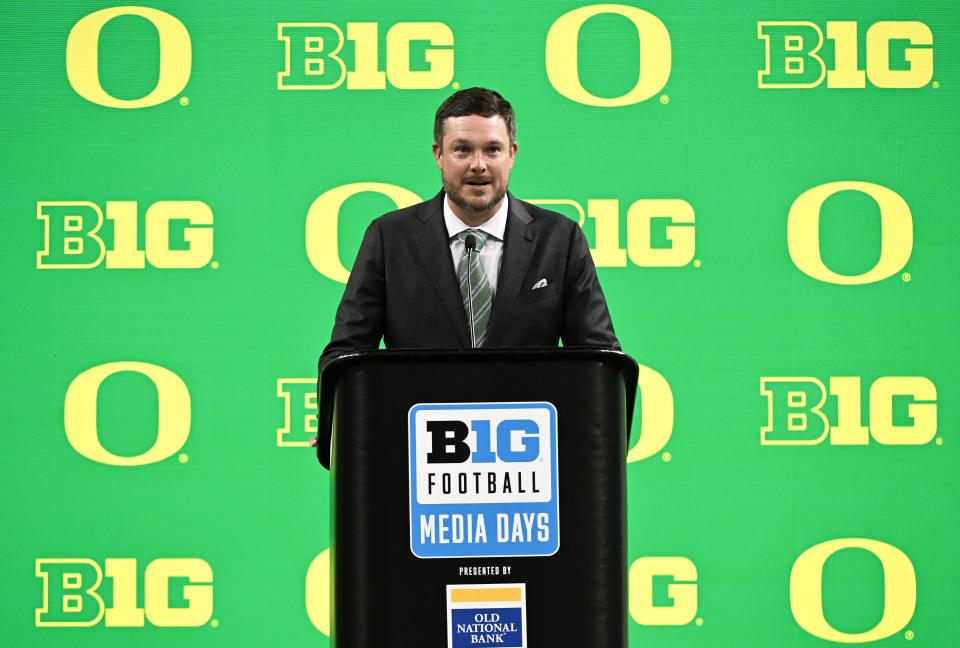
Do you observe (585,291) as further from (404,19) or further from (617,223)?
(404,19)

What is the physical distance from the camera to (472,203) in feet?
6.97

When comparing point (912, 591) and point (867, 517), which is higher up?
point (867, 517)

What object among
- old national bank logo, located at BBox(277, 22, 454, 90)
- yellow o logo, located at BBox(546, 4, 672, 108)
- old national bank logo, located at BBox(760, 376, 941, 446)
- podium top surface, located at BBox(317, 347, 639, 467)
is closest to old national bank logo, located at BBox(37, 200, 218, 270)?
old national bank logo, located at BBox(277, 22, 454, 90)

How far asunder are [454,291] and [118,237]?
4.93ft

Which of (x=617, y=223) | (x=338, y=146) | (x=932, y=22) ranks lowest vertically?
(x=617, y=223)

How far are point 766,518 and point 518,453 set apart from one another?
183 cm

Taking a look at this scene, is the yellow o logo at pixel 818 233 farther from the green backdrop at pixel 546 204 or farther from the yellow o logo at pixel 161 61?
the yellow o logo at pixel 161 61

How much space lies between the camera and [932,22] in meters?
3.27

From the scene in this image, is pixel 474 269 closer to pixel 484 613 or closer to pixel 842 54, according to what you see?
pixel 484 613

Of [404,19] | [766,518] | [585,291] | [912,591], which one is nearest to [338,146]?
[404,19]

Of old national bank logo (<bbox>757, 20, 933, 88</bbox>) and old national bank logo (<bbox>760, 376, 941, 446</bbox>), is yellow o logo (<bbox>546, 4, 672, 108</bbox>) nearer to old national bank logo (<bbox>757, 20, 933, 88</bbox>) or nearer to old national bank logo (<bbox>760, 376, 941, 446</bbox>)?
old national bank logo (<bbox>757, 20, 933, 88</bbox>)

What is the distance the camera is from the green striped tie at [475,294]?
206 cm

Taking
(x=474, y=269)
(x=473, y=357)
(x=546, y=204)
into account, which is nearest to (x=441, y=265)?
(x=474, y=269)

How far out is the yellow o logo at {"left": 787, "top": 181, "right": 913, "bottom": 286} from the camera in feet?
10.6
